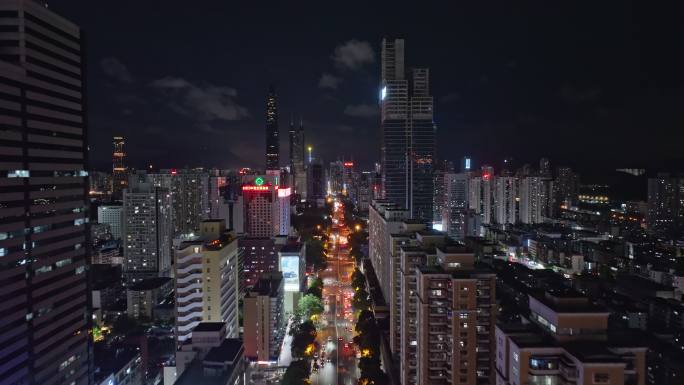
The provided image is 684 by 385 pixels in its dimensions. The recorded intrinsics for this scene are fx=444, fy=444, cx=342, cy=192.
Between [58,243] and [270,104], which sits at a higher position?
[270,104]

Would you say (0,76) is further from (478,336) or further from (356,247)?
(356,247)

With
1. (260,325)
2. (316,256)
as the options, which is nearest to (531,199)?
(316,256)

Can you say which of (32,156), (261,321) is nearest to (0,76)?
(32,156)

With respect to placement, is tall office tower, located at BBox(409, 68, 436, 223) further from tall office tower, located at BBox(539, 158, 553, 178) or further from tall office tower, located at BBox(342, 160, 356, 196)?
tall office tower, located at BBox(342, 160, 356, 196)

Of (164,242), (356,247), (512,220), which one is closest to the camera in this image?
(164,242)

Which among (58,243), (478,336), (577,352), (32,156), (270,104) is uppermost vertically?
(270,104)

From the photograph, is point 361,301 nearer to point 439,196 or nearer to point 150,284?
point 150,284
